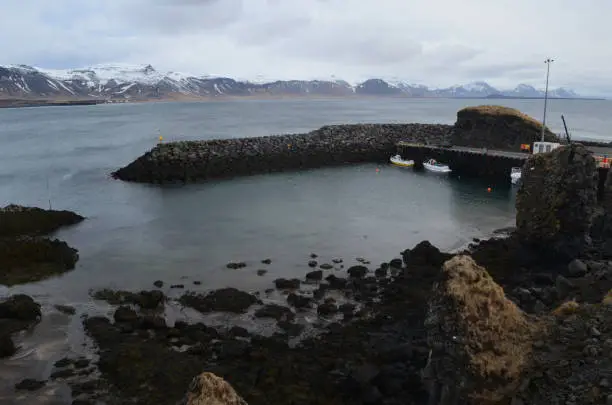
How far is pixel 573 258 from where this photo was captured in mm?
22375

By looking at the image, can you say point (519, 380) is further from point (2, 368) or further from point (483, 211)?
point (483, 211)

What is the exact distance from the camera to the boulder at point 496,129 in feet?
183

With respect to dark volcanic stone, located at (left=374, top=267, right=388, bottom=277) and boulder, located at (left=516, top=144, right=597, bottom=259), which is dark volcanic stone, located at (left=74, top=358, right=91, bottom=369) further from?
boulder, located at (left=516, top=144, right=597, bottom=259)

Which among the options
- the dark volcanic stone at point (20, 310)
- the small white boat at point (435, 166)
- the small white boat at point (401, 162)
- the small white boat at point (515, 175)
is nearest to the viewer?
the dark volcanic stone at point (20, 310)

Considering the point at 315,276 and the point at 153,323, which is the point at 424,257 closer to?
the point at 315,276

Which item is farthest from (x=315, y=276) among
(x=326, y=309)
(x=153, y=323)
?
(x=153, y=323)

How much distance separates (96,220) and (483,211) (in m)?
28.1

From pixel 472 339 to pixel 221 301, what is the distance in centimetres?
1319

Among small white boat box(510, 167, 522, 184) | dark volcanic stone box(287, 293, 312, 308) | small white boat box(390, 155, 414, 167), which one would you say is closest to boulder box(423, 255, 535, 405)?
dark volcanic stone box(287, 293, 312, 308)

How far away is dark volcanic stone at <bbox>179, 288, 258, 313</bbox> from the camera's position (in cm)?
2059

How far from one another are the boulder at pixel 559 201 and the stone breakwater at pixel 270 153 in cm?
3387

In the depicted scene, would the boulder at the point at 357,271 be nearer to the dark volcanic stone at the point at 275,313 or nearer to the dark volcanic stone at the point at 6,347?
the dark volcanic stone at the point at 275,313

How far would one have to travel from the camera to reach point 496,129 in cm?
5806

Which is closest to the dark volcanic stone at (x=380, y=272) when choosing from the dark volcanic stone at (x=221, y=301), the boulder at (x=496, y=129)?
the dark volcanic stone at (x=221, y=301)
